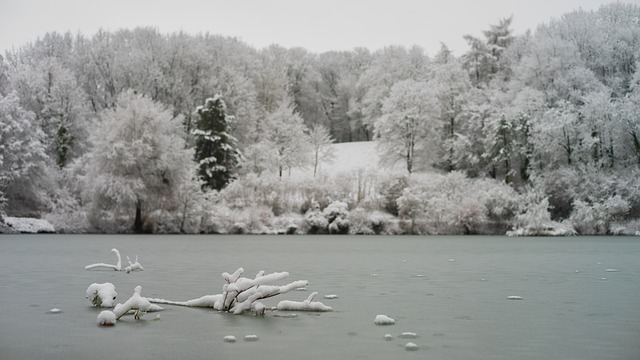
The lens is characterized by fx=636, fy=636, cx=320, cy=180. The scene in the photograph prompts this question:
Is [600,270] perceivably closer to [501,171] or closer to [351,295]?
[351,295]

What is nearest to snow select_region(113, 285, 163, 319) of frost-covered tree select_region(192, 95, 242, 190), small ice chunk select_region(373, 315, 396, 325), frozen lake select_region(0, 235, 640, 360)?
frozen lake select_region(0, 235, 640, 360)

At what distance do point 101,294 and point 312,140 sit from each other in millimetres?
59024

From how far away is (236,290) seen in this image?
8.31m

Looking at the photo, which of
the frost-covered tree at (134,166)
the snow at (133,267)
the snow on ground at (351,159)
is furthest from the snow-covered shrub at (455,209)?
the snow at (133,267)

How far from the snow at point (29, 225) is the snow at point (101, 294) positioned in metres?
34.3

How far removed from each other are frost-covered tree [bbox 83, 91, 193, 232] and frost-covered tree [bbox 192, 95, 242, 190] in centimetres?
686

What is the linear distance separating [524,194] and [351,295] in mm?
37853

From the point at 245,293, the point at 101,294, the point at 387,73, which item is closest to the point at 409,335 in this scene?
the point at 245,293

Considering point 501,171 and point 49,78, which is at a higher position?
point 49,78

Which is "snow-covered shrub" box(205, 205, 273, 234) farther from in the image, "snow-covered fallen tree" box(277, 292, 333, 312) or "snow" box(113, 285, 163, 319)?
"snow" box(113, 285, 163, 319)

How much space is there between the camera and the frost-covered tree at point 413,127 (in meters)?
60.0

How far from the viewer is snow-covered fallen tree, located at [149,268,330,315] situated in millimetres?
8008

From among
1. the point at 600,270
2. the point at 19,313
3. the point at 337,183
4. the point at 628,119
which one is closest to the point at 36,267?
the point at 19,313

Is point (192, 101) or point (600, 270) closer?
point (600, 270)
